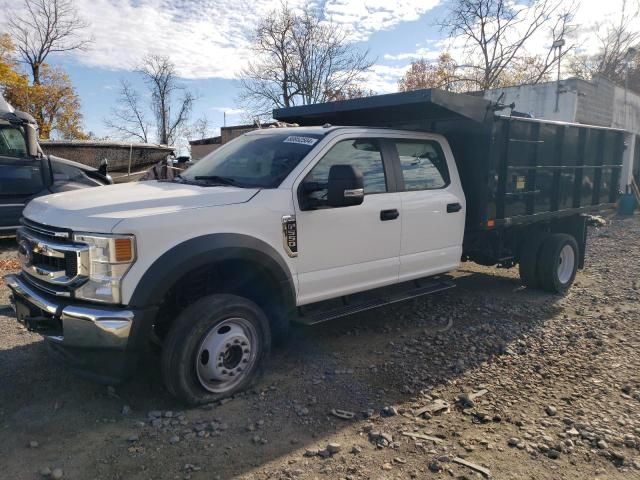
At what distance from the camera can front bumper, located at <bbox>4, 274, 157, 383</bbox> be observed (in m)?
3.13

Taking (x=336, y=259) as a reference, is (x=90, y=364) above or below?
below

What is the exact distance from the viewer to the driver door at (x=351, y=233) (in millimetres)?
4066

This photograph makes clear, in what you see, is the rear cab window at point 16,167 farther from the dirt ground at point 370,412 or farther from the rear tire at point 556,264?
the rear tire at point 556,264

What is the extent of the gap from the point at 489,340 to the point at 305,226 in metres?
2.32

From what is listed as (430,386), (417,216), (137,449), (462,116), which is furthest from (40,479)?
(462,116)

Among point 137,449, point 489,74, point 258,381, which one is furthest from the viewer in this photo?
point 489,74

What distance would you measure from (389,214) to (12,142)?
26.1ft

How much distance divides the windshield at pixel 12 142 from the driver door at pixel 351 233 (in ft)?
24.7

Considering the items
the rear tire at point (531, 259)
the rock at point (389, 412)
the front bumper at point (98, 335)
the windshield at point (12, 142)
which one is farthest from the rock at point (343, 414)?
the windshield at point (12, 142)

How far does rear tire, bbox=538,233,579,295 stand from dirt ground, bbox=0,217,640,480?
1.27 metres

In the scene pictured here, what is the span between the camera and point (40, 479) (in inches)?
110

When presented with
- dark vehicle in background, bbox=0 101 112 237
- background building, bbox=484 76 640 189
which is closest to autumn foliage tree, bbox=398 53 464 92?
background building, bbox=484 76 640 189

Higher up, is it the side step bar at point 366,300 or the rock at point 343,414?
the side step bar at point 366,300

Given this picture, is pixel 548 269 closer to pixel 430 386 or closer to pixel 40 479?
pixel 430 386
